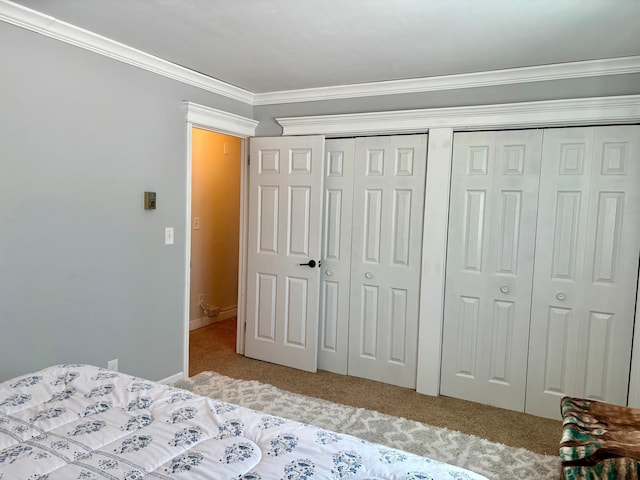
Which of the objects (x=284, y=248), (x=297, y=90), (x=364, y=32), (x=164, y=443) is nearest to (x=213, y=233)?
(x=284, y=248)

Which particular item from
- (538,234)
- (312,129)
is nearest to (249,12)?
(312,129)

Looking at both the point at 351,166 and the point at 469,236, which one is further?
the point at 351,166

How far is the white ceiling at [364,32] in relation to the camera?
6.93 feet

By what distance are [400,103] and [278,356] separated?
2309mm

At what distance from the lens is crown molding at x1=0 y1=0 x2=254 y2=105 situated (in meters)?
2.23

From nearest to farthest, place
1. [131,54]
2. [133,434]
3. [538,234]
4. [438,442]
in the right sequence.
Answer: [133,434], [438,442], [131,54], [538,234]

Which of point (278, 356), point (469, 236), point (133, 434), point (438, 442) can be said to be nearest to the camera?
point (133, 434)

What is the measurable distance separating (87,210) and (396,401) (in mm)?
2405

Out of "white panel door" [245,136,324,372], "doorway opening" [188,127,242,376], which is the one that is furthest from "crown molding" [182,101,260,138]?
"doorway opening" [188,127,242,376]

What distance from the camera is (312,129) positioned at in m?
3.67

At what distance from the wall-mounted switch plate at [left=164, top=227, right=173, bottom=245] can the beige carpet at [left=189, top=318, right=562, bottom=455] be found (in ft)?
3.72

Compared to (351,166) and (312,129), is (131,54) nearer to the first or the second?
(312,129)

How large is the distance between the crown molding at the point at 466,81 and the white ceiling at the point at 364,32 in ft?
0.26

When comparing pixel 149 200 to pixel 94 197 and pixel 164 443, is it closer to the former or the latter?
pixel 94 197
